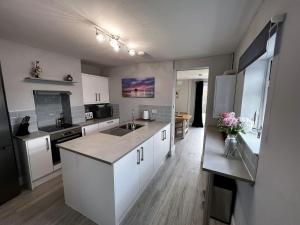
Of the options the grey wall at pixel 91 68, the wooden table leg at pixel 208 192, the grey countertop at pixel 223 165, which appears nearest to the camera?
the grey countertop at pixel 223 165

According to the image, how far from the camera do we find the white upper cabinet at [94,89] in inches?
130

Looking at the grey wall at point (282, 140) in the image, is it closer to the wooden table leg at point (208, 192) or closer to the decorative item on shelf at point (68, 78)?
the wooden table leg at point (208, 192)

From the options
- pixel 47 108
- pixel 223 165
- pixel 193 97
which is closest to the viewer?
pixel 223 165

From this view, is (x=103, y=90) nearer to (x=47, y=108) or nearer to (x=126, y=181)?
(x=47, y=108)

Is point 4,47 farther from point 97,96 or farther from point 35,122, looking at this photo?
point 97,96

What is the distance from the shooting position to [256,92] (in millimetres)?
1662

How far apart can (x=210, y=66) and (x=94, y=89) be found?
291 cm

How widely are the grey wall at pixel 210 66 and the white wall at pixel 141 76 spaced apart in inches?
14.4

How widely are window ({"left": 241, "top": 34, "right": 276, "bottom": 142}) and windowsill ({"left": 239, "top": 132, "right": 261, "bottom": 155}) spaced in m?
0.10

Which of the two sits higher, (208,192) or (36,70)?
(36,70)

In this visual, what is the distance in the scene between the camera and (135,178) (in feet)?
5.89

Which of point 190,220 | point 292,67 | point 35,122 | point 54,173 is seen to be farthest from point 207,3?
point 54,173

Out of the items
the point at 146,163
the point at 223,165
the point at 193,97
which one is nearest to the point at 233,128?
the point at 223,165

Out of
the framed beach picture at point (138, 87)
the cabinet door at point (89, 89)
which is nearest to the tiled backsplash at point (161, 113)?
the framed beach picture at point (138, 87)
